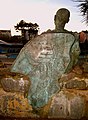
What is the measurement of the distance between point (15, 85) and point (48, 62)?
69 cm

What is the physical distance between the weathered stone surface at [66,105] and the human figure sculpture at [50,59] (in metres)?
0.13

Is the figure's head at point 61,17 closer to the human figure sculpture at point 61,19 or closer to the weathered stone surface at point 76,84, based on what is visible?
the human figure sculpture at point 61,19

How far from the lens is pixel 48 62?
211 inches

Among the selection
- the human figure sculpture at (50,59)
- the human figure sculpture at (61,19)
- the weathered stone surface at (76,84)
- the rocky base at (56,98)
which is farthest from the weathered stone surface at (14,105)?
the human figure sculpture at (61,19)

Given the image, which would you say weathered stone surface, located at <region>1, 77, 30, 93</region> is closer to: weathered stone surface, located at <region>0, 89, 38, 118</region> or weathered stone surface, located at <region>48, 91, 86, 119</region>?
weathered stone surface, located at <region>0, 89, 38, 118</region>

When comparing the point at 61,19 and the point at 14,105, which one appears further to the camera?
the point at 14,105

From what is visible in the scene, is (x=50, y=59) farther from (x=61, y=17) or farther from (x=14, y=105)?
(x=14, y=105)

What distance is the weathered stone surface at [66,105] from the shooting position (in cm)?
538

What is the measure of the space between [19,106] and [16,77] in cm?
51

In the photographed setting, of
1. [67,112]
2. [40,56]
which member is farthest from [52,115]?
[40,56]

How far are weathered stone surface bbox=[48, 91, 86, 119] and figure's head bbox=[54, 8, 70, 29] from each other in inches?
46.0

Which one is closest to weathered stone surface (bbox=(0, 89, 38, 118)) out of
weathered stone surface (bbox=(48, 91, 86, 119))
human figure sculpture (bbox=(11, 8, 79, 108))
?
human figure sculpture (bbox=(11, 8, 79, 108))

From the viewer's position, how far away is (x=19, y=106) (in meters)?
5.45

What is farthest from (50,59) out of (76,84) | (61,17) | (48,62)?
(61,17)
